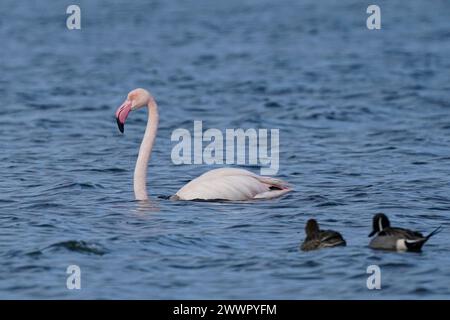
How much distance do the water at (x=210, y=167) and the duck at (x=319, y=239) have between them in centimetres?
10

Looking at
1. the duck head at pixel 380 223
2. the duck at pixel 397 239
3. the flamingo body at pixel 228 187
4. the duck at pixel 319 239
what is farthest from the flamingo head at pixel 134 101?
the duck at pixel 397 239

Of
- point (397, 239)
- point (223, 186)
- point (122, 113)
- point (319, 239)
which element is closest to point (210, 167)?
point (122, 113)

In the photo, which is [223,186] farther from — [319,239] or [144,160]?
[319,239]

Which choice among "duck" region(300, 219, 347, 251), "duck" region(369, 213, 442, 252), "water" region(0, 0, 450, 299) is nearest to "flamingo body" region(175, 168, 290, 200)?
"water" region(0, 0, 450, 299)

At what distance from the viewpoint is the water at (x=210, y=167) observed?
505 inches

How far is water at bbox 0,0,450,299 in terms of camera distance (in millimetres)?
12836

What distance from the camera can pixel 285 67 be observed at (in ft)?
113

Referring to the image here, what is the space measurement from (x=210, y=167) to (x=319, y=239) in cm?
676

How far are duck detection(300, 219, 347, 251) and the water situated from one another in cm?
10

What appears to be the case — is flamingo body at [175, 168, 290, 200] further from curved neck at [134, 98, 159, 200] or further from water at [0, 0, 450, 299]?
curved neck at [134, 98, 159, 200]

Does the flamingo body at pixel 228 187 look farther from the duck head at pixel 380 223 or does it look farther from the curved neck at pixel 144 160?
the duck head at pixel 380 223

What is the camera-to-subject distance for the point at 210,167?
20.0 meters
